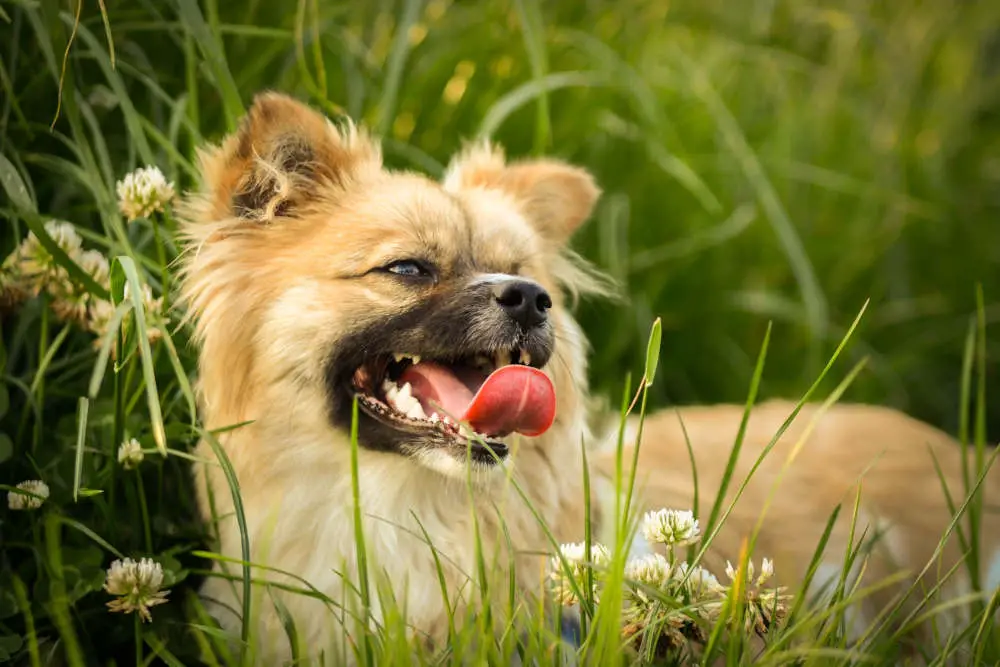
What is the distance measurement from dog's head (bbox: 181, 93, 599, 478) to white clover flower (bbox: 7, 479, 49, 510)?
16.4 inches

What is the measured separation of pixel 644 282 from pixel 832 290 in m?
0.97

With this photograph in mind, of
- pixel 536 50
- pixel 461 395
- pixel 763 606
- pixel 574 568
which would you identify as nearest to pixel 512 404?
pixel 461 395

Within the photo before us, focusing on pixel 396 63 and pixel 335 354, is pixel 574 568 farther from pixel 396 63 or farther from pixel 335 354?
pixel 396 63

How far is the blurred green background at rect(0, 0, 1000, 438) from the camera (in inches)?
103

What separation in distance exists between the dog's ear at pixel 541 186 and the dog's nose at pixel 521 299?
58 centimetres

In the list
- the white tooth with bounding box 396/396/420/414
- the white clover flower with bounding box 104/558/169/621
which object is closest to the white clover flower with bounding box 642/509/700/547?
the white tooth with bounding box 396/396/420/414

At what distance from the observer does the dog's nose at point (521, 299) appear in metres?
2.22

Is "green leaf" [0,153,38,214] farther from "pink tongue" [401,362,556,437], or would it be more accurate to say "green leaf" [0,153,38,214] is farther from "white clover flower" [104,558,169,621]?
"pink tongue" [401,362,556,437]

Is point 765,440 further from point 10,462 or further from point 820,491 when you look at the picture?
point 10,462

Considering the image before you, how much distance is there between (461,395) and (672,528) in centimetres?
63

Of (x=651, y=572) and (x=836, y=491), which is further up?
(x=651, y=572)

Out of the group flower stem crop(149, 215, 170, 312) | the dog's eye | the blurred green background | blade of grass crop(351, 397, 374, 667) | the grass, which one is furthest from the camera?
the blurred green background

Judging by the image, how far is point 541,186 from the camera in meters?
2.81

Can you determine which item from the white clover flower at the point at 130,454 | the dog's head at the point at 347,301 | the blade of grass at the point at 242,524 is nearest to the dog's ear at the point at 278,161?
the dog's head at the point at 347,301
